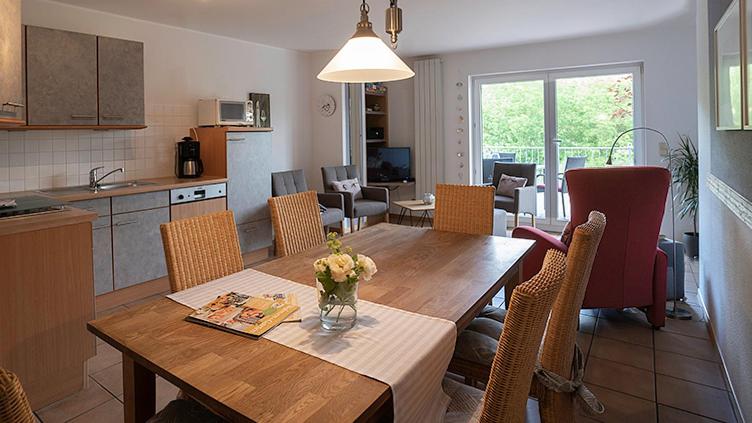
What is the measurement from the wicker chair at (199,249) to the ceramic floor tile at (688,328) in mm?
2731

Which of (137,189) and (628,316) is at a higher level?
(137,189)

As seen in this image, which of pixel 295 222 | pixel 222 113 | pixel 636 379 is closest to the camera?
pixel 636 379

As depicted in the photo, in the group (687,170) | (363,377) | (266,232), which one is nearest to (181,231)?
(363,377)

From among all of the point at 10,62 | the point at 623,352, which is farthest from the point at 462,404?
the point at 10,62

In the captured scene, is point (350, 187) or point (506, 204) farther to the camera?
point (350, 187)

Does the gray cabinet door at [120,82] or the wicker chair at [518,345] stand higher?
the gray cabinet door at [120,82]

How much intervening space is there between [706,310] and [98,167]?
4.86m

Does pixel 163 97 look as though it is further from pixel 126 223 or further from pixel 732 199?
pixel 732 199

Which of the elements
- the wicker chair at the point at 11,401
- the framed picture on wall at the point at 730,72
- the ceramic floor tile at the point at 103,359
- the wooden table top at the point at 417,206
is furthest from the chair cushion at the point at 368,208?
the wicker chair at the point at 11,401

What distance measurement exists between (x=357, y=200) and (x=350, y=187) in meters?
0.21

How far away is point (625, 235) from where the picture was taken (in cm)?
279

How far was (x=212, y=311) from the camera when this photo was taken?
148cm

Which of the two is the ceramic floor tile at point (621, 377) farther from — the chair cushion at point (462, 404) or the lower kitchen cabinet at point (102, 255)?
the lower kitchen cabinet at point (102, 255)

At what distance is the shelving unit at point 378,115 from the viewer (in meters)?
7.08
